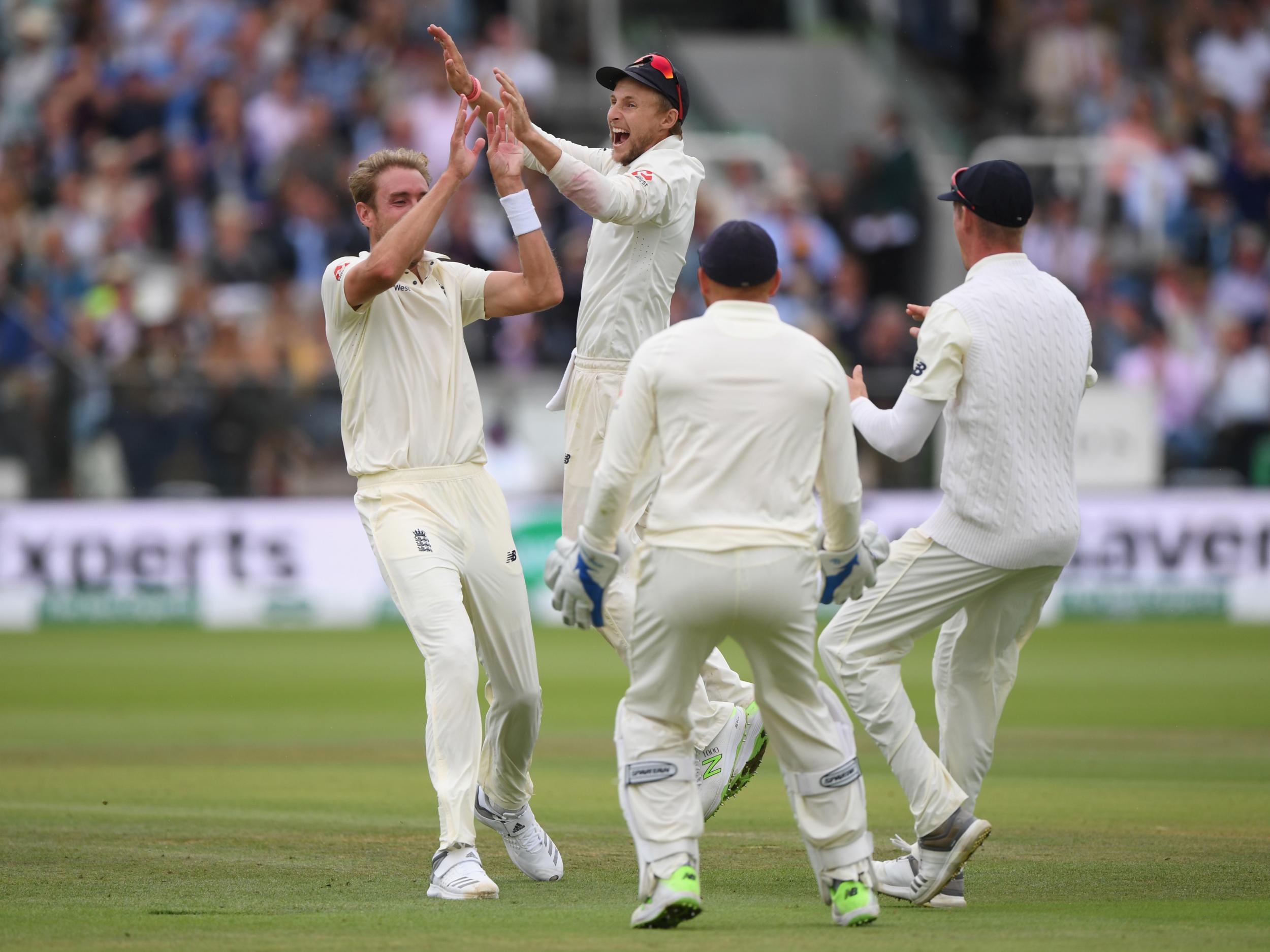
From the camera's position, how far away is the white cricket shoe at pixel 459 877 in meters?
6.37

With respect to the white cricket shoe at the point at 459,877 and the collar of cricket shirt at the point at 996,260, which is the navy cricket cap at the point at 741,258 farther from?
the white cricket shoe at the point at 459,877

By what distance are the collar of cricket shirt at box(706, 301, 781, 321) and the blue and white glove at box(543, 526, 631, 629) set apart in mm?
763

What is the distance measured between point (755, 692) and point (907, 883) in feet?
3.50

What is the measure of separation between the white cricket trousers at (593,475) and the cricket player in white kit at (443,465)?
0.40 m

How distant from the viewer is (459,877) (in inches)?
251

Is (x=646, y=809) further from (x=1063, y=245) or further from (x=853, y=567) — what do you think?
(x=1063, y=245)

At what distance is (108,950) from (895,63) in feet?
65.1

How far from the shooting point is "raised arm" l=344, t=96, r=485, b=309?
6527mm

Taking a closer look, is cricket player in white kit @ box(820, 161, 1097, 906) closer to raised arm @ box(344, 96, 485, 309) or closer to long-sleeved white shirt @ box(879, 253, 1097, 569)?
long-sleeved white shirt @ box(879, 253, 1097, 569)

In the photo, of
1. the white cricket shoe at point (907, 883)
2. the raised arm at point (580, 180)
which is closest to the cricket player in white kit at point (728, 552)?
the white cricket shoe at point (907, 883)

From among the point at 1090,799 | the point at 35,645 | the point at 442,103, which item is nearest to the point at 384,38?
the point at 442,103

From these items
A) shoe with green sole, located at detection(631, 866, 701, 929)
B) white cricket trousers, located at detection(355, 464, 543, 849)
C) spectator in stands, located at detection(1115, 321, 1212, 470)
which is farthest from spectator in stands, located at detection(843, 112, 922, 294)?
shoe with green sole, located at detection(631, 866, 701, 929)

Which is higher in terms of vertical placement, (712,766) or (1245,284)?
(1245,284)

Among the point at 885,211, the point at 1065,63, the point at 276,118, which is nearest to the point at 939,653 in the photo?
the point at 885,211
